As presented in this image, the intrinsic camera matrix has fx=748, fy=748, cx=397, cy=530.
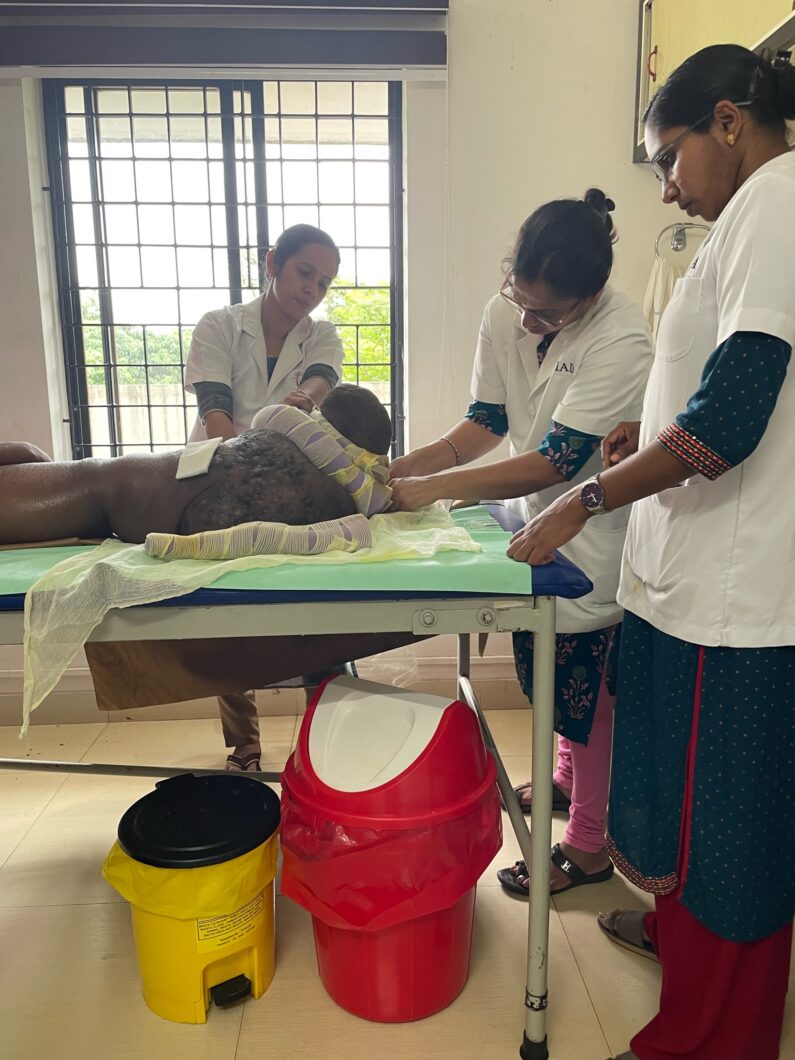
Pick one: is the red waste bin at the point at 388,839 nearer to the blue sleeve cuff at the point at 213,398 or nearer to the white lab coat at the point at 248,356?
the blue sleeve cuff at the point at 213,398

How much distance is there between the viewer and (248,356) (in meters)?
2.19

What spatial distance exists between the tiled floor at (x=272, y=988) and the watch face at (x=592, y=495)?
0.95 meters

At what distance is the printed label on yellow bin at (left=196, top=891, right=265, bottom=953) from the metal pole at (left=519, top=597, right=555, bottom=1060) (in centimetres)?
49

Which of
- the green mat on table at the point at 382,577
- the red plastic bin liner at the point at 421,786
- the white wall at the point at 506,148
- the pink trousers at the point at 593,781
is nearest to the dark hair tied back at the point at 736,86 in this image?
the green mat on table at the point at 382,577

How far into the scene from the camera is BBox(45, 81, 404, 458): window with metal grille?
2.56 m

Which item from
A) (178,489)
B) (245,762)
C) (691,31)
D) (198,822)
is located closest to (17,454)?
(178,489)

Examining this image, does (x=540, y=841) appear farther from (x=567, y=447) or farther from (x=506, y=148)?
(x=506, y=148)

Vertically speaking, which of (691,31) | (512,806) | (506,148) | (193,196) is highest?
(691,31)

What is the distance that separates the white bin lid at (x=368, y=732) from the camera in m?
1.24

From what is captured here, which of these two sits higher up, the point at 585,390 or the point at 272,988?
the point at 585,390

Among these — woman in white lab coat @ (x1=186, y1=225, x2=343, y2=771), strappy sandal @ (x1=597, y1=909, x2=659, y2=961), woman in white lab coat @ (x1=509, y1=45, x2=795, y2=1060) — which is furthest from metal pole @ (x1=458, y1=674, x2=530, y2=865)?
woman in white lab coat @ (x1=186, y1=225, x2=343, y2=771)

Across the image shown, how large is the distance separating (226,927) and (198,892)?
0.10 metres

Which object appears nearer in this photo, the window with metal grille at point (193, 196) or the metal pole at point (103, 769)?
the metal pole at point (103, 769)

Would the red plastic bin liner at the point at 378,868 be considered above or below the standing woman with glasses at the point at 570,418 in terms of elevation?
below
